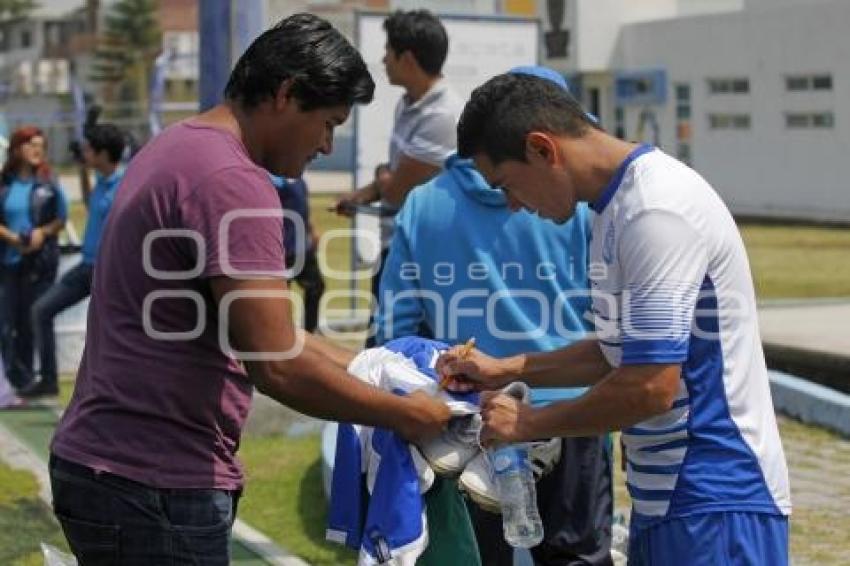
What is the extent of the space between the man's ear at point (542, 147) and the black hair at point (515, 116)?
15 millimetres

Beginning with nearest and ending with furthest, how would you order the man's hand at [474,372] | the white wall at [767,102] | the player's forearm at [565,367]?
the player's forearm at [565,367] < the man's hand at [474,372] < the white wall at [767,102]

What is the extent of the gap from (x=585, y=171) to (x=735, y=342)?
49cm

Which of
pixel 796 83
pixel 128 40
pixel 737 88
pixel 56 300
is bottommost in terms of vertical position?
pixel 128 40

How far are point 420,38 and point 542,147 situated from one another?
11.8 feet

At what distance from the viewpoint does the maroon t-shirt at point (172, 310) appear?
10.8 feet

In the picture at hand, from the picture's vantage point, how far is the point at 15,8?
111188mm

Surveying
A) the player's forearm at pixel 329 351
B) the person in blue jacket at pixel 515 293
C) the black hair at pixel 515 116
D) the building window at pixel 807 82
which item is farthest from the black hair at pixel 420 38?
the building window at pixel 807 82

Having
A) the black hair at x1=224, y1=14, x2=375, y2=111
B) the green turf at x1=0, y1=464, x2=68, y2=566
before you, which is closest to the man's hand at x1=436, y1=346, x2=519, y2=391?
the black hair at x1=224, y1=14, x2=375, y2=111

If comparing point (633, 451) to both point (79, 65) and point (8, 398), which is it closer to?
point (8, 398)

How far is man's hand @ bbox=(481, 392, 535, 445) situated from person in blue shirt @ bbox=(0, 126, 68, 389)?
8.23 meters

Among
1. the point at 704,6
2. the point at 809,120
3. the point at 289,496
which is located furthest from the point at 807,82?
the point at 289,496

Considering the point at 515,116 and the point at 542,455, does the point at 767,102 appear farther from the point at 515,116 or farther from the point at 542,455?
the point at 515,116

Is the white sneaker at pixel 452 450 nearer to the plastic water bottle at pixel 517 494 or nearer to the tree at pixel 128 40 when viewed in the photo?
the plastic water bottle at pixel 517 494

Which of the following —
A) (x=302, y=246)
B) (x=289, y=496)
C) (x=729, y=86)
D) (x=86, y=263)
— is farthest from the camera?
(x=729, y=86)
